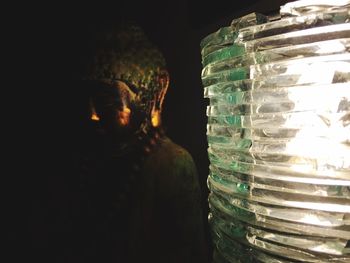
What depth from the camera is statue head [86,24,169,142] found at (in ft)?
5.10

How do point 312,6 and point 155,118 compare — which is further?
point 155,118

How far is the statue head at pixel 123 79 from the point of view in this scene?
1.56 metres

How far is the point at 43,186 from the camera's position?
1.78 meters

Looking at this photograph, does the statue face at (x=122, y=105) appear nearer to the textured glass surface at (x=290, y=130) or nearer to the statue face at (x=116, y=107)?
the statue face at (x=116, y=107)

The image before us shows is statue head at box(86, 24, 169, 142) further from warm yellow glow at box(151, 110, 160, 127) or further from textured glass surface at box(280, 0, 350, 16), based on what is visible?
textured glass surface at box(280, 0, 350, 16)

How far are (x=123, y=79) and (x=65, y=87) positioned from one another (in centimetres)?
29

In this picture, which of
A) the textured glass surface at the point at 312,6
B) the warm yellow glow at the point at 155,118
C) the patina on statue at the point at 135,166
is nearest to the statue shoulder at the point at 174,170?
the patina on statue at the point at 135,166

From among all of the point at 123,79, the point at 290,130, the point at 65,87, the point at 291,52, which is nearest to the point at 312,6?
the point at 291,52

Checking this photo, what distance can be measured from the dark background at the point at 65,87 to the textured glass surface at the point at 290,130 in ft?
2.86

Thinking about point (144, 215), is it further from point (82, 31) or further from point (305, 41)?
point (305, 41)

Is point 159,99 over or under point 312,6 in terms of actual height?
under

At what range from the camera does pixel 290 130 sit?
625 mm

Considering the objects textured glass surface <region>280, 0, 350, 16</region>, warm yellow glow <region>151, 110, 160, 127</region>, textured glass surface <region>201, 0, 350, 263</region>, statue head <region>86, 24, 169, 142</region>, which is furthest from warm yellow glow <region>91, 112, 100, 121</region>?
textured glass surface <region>280, 0, 350, 16</region>

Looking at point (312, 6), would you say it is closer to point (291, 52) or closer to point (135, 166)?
point (291, 52)
